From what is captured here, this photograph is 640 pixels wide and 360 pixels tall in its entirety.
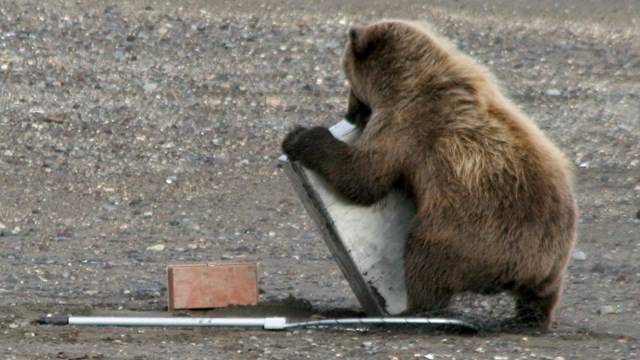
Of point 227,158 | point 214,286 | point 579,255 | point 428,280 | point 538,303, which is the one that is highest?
point 227,158

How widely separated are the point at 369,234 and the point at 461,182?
561mm

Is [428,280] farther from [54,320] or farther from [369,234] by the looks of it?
[54,320]

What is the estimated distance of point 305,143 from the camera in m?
7.24

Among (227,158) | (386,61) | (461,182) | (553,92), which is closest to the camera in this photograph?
(461,182)

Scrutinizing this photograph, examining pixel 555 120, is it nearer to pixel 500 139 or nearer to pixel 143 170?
pixel 143 170

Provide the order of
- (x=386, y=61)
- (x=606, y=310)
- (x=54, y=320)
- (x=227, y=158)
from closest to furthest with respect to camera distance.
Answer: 1. (x=54, y=320)
2. (x=386, y=61)
3. (x=606, y=310)
4. (x=227, y=158)

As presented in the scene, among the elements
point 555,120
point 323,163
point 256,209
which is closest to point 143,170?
point 256,209

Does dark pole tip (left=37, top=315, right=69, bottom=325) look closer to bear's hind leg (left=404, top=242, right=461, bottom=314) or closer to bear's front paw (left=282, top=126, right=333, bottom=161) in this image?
bear's front paw (left=282, top=126, right=333, bottom=161)

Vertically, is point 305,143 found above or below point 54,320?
above

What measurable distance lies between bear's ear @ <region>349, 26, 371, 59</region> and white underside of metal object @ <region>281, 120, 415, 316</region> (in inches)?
29.1

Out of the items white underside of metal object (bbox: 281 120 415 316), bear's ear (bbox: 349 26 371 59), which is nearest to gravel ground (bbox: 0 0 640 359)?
white underside of metal object (bbox: 281 120 415 316)

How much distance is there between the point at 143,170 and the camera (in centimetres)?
1187

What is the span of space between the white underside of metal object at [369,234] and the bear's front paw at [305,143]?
0.22 ft

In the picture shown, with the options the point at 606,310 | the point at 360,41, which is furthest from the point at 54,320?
the point at 606,310
